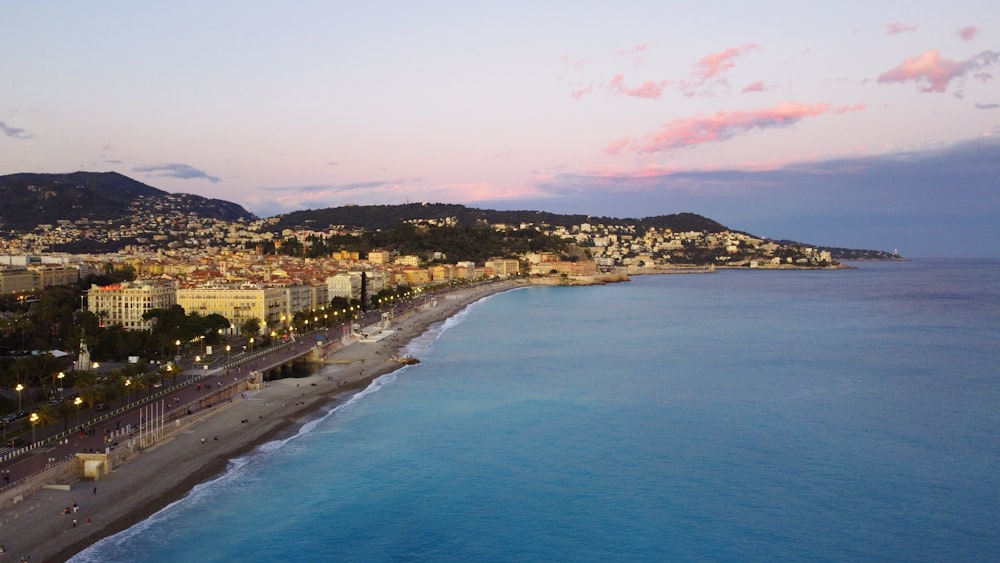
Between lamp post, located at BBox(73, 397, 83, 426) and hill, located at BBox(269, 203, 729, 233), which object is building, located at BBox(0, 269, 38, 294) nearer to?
lamp post, located at BBox(73, 397, 83, 426)

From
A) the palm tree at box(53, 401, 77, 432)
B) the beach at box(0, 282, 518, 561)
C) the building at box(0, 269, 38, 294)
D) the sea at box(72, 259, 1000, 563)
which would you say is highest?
the building at box(0, 269, 38, 294)

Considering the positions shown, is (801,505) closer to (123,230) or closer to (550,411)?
(550,411)

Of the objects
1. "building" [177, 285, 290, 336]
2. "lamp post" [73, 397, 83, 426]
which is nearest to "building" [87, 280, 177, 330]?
"building" [177, 285, 290, 336]

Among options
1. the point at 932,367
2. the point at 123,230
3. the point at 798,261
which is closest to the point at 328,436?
the point at 932,367

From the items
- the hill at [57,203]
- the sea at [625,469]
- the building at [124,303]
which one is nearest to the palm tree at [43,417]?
the sea at [625,469]

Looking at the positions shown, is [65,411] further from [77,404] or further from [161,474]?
[161,474]

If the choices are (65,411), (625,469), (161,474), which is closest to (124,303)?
(65,411)
